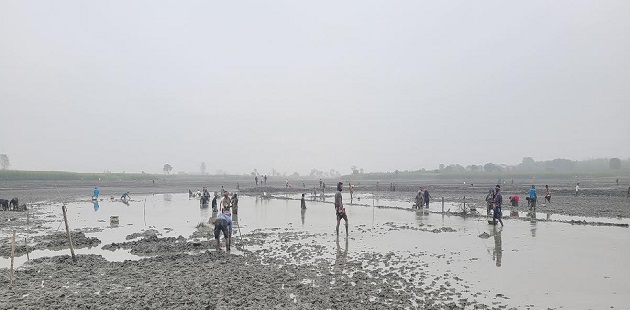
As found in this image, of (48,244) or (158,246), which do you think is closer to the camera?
(158,246)

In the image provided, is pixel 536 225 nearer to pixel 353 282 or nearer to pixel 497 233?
pixel 497 233

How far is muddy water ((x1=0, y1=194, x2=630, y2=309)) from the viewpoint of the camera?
10.4 meters

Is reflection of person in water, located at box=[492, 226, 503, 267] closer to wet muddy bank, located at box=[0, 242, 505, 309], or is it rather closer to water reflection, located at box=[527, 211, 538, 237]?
water reflection, located at box=[527, 211, 538, 237]

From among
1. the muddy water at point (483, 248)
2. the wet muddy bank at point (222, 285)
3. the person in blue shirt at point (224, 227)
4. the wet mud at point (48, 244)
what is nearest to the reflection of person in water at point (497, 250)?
the muddy water at point (483, 248)

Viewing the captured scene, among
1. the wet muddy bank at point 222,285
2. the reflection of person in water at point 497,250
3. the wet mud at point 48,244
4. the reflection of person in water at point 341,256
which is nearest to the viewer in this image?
the wet muddy bank at point 222,285

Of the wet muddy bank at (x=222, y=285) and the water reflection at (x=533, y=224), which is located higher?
the wet muddy bank at (x=222, y=285)

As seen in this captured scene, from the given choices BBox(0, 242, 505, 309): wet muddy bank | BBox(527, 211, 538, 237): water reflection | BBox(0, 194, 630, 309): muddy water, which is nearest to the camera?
BBox(0, 242, 505, 309): wet muddy bank

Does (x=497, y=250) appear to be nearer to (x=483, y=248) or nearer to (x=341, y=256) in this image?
(x=483, y=248)

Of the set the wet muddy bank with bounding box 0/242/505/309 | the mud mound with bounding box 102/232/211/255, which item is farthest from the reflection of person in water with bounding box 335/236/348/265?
the mud mound with bounding box 102/232/211/255

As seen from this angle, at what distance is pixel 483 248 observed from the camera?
16.2 metres

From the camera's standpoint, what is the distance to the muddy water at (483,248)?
10422mm

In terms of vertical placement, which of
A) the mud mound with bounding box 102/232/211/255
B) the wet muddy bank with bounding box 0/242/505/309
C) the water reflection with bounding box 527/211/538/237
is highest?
the wet muddy bank with bounding box 0/242/505/309

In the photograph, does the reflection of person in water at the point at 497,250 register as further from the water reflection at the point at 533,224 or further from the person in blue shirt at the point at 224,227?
the person in blue shirt at the point at 224,227

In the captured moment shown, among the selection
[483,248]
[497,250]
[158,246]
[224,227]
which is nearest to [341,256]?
[224,227]
